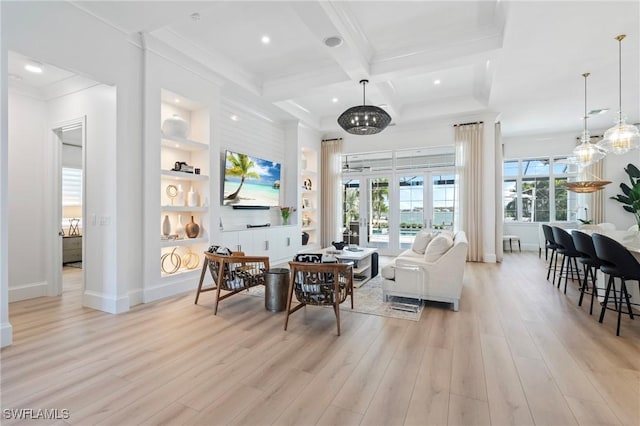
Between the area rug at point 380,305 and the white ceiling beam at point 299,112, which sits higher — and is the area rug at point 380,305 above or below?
below

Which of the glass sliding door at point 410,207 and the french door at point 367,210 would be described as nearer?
the glass sliding door at point 410,207

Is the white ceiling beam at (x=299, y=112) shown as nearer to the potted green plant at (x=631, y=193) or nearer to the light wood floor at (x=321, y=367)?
the light wood floor at (x=321, y=367)

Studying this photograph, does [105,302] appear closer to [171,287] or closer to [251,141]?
[171,287]

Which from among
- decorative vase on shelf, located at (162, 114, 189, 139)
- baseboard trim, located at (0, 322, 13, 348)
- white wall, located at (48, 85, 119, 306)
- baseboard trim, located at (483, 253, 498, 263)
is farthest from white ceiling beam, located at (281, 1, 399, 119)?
baseboard trim, located at (483, 253, 498, 263)

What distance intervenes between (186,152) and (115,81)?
1506 millimetres

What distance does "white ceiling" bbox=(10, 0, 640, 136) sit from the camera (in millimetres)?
3467

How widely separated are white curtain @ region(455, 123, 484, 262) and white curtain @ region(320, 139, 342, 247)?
10.1ft

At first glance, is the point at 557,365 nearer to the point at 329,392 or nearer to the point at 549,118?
the point at 329,392

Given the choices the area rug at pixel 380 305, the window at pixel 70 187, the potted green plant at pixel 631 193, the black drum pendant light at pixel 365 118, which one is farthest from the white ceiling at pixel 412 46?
the window at pixel 70 187

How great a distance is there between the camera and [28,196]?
13.7ft

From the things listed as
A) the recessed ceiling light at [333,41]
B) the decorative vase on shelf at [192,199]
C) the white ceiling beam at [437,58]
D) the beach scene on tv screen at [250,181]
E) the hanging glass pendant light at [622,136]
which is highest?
the white ceiling beam at [437,58]

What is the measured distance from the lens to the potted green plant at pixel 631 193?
7.15m

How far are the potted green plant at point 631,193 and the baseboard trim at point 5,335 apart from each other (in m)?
10.9

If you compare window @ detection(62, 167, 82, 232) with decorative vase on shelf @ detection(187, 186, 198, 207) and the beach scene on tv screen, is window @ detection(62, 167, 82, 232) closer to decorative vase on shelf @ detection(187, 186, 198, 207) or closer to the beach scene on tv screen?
the beach scene on tv screen
